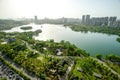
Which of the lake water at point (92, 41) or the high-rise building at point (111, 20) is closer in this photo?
the lake water at point (92, 41)

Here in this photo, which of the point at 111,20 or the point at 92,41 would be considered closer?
the point at 92,41

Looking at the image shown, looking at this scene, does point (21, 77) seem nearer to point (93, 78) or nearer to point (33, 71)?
point (33, 71)

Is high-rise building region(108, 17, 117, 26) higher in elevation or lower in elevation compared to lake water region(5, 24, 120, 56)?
higher

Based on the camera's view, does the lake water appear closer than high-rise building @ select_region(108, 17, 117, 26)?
Yes

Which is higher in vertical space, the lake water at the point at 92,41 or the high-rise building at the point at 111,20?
the high-rise building at the point at 111,20

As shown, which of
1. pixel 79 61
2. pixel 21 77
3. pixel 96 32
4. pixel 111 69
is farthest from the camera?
pixel 96 32

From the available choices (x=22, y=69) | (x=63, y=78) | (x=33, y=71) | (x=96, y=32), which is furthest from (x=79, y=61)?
(x=96, y=32)

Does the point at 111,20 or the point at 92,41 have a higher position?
the point at 111,20

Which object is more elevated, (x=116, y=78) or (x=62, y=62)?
(x=62, y=62)

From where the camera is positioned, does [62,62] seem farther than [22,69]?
Yes

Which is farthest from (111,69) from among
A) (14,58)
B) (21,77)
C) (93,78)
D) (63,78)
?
(14,58)

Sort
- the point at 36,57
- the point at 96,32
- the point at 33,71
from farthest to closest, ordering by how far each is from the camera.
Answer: the point at 96,32 < the point at 36,57 < the point at 33,71
